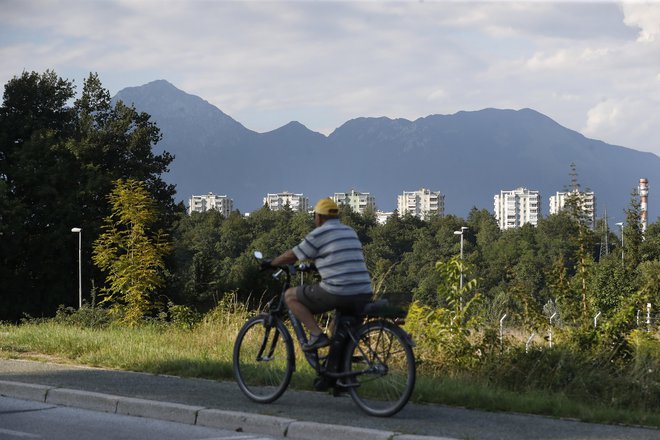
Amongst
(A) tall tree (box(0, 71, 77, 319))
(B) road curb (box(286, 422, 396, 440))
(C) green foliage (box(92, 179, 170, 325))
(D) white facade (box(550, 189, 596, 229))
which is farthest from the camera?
(A) tall tree (box(0, 71, 77, 319))

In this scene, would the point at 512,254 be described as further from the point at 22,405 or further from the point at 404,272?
the point at 22,405

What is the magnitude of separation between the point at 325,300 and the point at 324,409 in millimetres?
873

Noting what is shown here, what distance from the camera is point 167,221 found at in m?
60.9

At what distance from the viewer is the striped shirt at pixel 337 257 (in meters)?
7.72

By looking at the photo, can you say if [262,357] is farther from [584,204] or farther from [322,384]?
[584,204]

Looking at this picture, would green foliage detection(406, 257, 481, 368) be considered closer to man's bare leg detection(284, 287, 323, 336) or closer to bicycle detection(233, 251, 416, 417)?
bicycle detection(233, 251, 416, 417)

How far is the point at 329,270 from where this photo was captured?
776cm

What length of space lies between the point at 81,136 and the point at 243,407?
192ft

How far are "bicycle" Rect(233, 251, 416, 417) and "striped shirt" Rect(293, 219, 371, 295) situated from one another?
0.69ft

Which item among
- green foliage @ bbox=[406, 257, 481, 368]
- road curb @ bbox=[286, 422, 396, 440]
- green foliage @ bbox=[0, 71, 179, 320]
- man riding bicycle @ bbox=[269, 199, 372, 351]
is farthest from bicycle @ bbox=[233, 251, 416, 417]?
green foliage @ bbox=[0, 71, 179, 320]

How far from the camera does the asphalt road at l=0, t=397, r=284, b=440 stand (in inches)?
280

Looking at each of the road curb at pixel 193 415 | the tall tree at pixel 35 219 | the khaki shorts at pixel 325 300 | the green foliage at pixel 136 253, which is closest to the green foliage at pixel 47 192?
the tall tree at pixel 35 219

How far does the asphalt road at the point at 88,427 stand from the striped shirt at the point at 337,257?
4.42 feet

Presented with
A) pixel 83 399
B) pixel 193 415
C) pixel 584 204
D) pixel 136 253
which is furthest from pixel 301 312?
pixel 136 253
